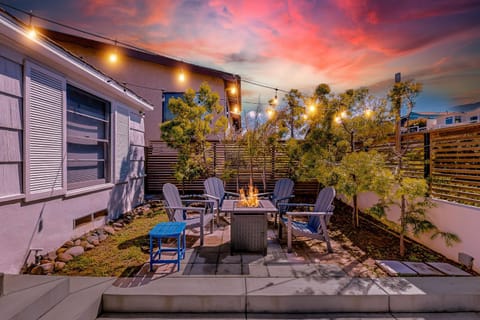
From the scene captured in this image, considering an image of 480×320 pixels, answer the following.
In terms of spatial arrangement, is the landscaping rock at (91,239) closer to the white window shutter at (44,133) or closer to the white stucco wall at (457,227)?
the white window shutter at (44,133)

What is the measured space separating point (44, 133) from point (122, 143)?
2311mm

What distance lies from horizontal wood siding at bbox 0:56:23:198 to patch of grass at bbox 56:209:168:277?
1219mm

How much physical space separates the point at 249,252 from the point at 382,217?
7.00 ft

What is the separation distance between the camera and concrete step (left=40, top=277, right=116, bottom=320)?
2.20 m

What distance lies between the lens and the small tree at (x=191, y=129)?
22.0 feet

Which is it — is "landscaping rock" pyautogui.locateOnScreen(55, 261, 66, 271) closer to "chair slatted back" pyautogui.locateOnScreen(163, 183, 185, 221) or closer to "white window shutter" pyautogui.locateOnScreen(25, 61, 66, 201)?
"white window shutter" pyautogui.locateOnScreen(25, 61, 66, 201)

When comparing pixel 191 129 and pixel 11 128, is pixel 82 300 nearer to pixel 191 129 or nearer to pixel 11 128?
pixel 11 128

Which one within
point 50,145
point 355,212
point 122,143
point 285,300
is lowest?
point 285,300

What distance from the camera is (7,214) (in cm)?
292

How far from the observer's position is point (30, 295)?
2.24 metres

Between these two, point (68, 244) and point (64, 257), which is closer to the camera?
point (64, 257)

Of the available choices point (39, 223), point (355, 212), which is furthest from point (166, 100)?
point (355, 212)

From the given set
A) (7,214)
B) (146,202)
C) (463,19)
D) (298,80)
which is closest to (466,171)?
(463,19)

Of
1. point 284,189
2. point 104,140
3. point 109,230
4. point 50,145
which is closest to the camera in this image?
point 50,145
